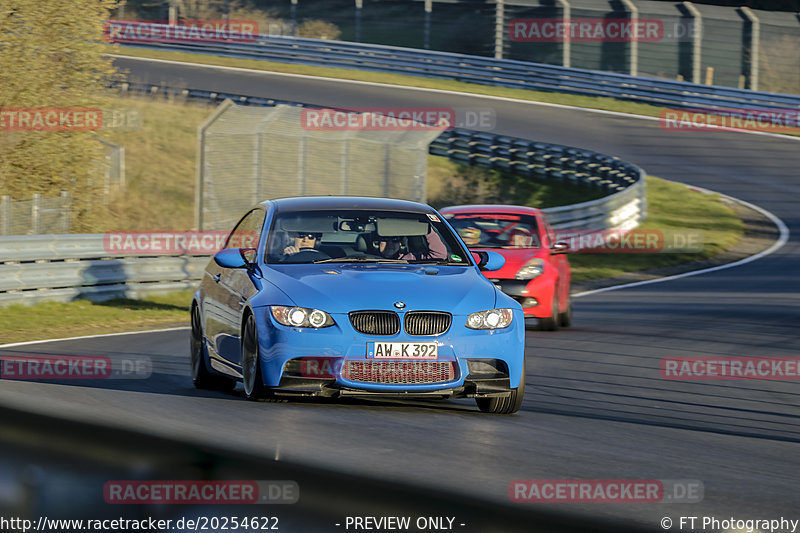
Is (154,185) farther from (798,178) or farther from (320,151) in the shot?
(798,178)

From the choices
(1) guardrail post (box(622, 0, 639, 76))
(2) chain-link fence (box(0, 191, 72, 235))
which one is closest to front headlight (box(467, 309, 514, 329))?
(2) chain-link fence (box(0, 191, 72, 235))

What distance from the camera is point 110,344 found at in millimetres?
13109

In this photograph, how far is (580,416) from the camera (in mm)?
8461

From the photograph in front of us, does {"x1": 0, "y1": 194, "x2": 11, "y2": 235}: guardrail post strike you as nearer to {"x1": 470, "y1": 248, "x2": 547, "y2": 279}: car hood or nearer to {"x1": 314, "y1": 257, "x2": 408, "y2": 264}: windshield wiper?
{"x1": 470, "y1": 248, "x2": 547, "y2": 279}: car hood

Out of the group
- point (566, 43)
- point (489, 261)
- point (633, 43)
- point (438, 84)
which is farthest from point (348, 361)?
point (566, 43)

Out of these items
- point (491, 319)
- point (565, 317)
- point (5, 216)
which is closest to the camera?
point (491, 319)

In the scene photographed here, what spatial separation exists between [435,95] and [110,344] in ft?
94.1

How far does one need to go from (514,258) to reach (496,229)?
32.2 inches

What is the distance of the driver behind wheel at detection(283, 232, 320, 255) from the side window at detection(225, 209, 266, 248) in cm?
36

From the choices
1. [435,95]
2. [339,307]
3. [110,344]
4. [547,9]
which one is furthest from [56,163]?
[547,9]

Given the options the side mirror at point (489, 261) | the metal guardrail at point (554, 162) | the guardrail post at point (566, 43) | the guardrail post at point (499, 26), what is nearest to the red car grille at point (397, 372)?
the side mirror at point (489, 261)

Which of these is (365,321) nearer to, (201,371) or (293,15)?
(201,371)

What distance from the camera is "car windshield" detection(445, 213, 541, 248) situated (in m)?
15.3

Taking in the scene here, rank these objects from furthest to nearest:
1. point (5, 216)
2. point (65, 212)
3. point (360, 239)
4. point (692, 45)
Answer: point (692, 45) < point (65, 212) < point (5, 216) < point (360, 239)
